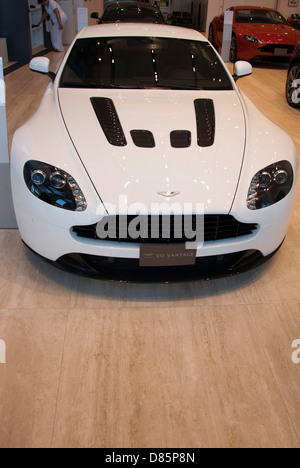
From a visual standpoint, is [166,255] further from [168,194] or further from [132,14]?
[132,14]

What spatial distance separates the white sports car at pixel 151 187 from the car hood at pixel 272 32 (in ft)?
20.6

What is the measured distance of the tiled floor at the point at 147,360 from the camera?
1440mm

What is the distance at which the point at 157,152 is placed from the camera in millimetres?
1972

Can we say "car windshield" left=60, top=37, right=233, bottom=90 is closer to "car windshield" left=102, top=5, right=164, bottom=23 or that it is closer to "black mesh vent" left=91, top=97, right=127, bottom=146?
"black mesh vent" left=91, top=97, right=127, bottom=146

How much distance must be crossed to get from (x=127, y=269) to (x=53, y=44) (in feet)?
30.5

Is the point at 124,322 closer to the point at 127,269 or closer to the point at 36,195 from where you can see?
the point at 127,269

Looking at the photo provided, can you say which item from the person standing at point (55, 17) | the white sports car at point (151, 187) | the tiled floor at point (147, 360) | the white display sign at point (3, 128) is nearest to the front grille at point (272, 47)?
the person standing at point (55, 17)

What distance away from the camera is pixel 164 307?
2.00 metres

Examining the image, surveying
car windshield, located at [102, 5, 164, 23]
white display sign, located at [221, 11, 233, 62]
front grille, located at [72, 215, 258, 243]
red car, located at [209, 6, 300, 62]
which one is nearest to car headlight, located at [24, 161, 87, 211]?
front grille, located at [72, 215, 258, 243]

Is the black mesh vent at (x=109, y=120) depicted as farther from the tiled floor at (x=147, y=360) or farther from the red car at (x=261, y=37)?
the red car at (x=261, y=37)

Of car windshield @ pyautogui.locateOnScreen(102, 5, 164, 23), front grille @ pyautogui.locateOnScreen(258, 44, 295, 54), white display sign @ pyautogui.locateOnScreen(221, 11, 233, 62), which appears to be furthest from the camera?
white display sign @ pyautogui.locateOnScreen(221, 11, 233, 62)

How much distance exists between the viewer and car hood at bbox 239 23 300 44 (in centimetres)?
774

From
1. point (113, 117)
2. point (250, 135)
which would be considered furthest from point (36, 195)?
point (250, 135)

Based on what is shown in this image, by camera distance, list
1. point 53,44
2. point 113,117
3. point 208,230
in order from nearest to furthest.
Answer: point 208,230
point 113,117
point 53,44
